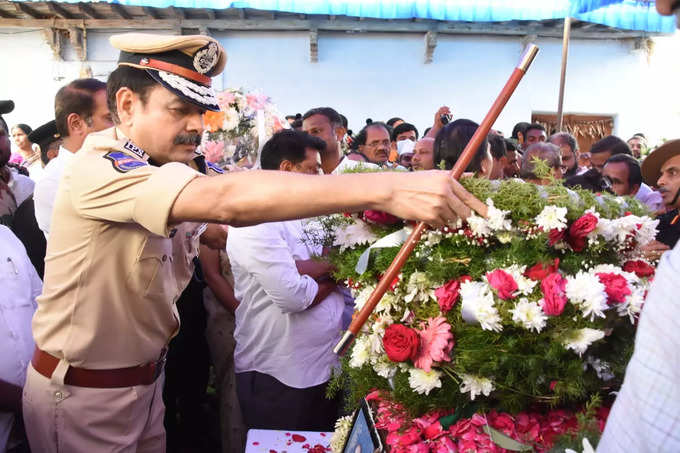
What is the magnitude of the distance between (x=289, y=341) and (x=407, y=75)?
9.74 metres

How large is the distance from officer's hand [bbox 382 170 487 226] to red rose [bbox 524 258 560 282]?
0.99 ft

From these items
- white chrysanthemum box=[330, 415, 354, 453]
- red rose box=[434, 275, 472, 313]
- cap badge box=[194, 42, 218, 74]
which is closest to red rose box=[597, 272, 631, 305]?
red rose box=[434, 275, 472, 313]

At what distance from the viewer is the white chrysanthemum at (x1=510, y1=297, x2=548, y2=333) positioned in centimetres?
142

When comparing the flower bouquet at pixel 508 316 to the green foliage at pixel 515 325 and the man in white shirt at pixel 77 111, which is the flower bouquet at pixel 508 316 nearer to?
the green foliage at pixel 515 325

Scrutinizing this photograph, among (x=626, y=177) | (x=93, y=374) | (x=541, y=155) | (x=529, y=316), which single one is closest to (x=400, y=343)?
(x=529, y=316)

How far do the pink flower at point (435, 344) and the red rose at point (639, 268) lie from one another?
0.57m

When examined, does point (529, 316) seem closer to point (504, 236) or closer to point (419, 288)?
point (504, 236)

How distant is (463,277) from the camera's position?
1.59 meters

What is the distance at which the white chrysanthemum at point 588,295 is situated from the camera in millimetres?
1414

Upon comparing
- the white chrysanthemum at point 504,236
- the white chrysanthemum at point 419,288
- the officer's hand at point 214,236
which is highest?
the white chrysanthemum at point 504,236

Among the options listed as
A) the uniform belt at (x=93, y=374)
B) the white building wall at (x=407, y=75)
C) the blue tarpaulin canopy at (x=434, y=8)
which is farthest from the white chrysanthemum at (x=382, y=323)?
the white building wall at (x=407, y=75)

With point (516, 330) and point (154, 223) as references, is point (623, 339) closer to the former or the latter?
point (516, 330)

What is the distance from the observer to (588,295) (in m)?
1.42

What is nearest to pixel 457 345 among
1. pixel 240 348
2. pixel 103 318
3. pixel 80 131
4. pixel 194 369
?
pixel 103 318
